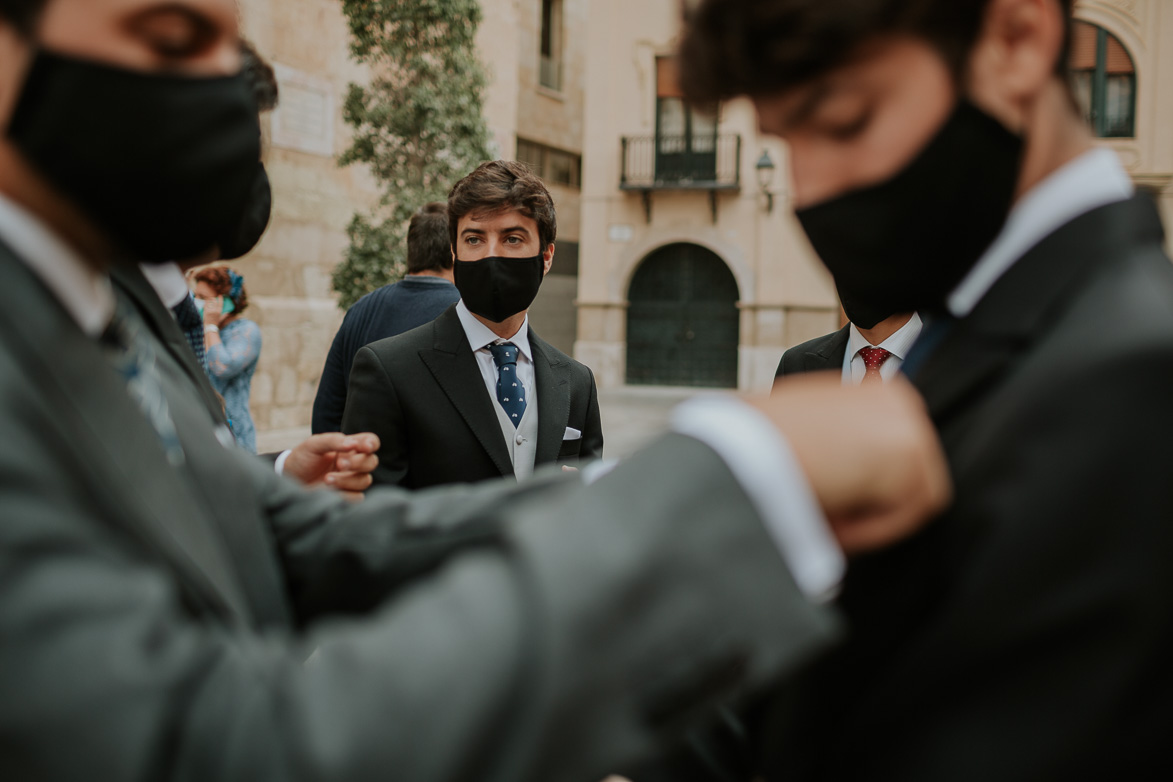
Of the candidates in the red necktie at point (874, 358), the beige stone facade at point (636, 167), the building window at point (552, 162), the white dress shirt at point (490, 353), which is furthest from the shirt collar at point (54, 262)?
the building window at point (552, 162)

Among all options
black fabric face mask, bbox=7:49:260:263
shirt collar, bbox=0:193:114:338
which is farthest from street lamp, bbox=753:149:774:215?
shirt collar, bbox=0:193:114:338

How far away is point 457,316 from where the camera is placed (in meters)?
3.29

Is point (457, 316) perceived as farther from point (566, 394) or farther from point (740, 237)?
point (740, 237)

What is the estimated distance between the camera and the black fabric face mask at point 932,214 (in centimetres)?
88

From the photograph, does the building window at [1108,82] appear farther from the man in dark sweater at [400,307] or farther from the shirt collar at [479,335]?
the shirt collar at [479,335]

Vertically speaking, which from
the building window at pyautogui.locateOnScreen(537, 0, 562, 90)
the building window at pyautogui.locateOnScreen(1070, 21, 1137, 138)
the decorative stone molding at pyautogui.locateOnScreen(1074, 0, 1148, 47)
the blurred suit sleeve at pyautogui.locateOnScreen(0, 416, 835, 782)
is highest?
the building window at pyautogui.locateOnScreen(537, 0, 562, 90)

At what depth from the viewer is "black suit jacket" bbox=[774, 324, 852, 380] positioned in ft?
11.2

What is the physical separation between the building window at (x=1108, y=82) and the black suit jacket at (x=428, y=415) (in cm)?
1723

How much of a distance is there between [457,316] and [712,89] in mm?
2353

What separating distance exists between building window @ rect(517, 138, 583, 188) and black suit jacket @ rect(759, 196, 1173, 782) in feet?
62.9

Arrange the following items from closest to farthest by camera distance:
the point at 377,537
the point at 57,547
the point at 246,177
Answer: the point at 57,547, the point at 246,177, the point at 377,537

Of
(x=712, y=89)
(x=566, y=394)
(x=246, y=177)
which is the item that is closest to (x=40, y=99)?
(x=246, y=177)

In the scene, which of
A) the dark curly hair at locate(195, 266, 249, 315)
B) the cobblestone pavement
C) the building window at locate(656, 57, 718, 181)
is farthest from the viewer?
the building window at locate(656, 57, 718, 181)

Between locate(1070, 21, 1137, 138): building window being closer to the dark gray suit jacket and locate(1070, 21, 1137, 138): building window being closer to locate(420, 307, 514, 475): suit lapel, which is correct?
locate(420, 307, 514, 475): suit lapel
